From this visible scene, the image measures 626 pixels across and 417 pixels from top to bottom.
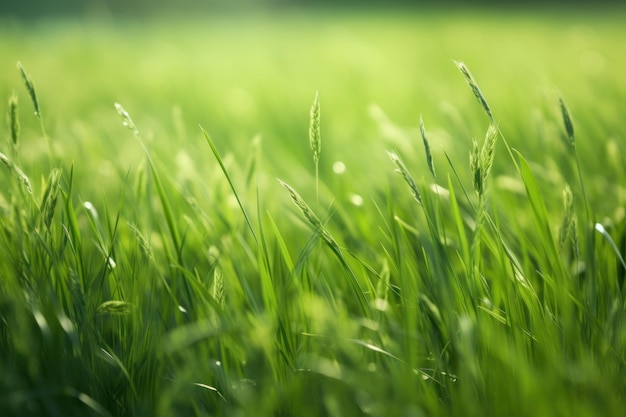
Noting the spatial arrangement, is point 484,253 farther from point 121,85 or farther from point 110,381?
point 121,85

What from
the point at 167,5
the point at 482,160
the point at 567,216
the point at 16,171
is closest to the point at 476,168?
the point at 482,160

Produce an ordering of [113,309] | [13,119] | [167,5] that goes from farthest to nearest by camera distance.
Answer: [167,5]
[13,119]
[113,309]

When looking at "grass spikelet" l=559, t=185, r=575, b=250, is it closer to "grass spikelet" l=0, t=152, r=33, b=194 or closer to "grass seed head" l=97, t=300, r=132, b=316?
"grass seed head" l=97, t=300, r=132, b=316

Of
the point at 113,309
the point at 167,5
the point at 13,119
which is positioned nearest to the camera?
the point at 113,309

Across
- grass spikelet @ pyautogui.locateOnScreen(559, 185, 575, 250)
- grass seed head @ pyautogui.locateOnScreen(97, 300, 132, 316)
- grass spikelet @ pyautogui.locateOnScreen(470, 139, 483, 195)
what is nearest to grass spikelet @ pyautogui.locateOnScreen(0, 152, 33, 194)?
grass seed head @ pyautogui.locateOnScreen(97, 300, 132, 316)

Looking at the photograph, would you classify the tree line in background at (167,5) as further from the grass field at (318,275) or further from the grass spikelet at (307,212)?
the grass spikelet at (307,212)

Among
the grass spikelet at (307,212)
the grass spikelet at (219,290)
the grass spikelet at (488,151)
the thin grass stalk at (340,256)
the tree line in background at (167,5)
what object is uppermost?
the grass spikelet at (488,151)

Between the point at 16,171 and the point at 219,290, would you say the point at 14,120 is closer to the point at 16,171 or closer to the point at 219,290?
the point at 16,171

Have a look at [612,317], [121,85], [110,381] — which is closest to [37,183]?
[110,381]

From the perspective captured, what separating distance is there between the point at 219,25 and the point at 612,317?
6604 mm

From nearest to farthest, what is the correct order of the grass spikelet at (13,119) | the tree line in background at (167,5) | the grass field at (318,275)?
the grass field at (318,275)
the grass spikelet at (13,119)
the tree line in background at (167,5)

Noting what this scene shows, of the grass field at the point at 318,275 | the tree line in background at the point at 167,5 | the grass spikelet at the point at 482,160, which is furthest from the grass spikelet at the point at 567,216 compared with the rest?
the tree line in background at the point at 167,5

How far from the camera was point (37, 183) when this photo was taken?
1224 mm

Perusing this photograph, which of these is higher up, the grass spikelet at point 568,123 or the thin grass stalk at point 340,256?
the grass spikelet at point 568,123
